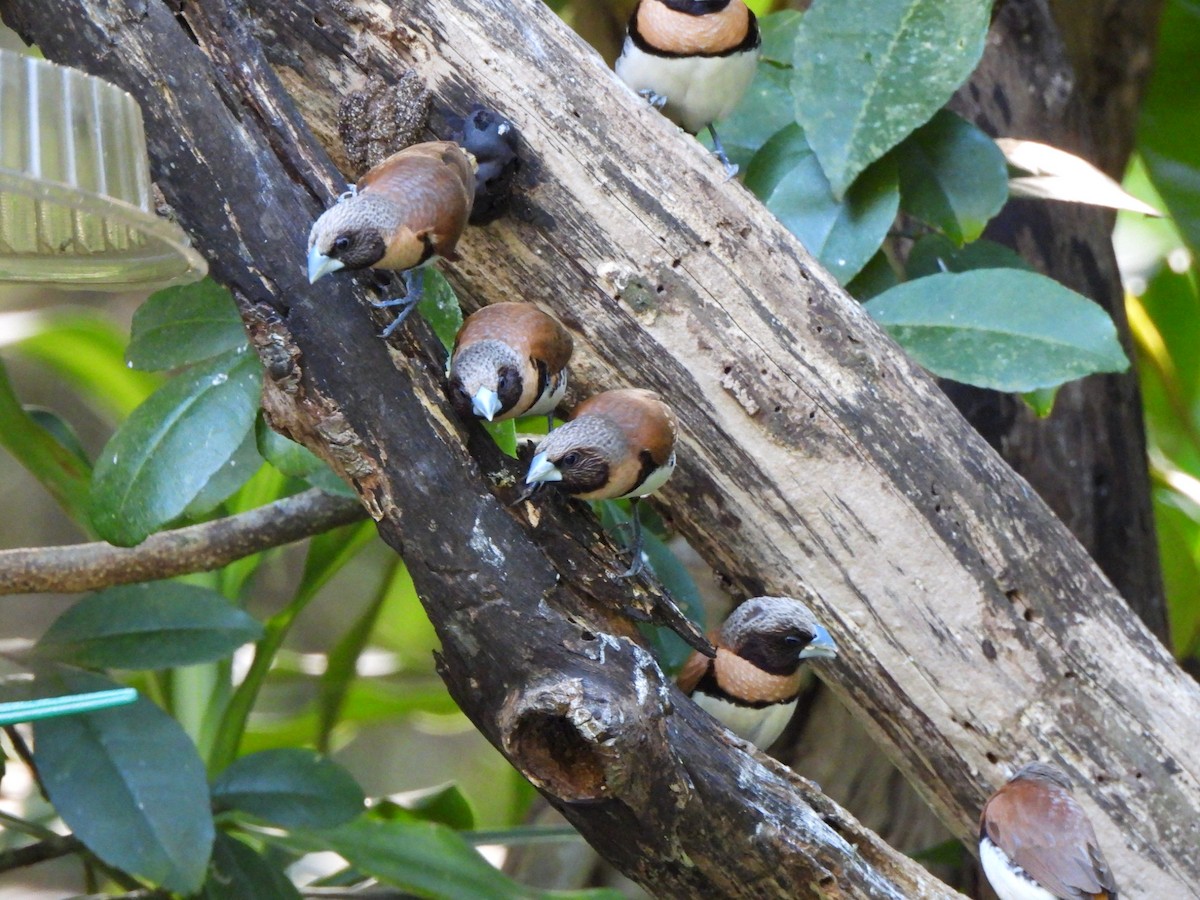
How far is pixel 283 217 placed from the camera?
4.36 feet

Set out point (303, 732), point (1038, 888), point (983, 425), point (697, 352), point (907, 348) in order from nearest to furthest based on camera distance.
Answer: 1. point (1038, 888)
2. point (697, 352)
3. point (907, 348)
4. point (983, 425)
5. point (303, 732)

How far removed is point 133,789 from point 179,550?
1.53ft

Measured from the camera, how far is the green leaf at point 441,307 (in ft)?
5.42

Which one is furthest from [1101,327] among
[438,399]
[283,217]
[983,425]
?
[283,217]

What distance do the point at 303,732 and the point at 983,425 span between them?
182 centimetres

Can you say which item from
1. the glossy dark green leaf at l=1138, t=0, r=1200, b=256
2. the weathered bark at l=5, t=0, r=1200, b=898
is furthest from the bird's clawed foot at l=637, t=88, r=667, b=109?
the glossy dark green leaf at l=1138, t=0, r=1200, b=256

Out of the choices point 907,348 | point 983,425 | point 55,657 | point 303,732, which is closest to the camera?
point 907,348

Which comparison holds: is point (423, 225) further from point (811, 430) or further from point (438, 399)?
point (811, 430)

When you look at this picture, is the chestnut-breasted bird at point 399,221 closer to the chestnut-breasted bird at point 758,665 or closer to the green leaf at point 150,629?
the chestnut-breasted bird at point 758,665

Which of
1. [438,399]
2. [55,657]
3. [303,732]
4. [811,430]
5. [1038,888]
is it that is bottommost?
[303,732]

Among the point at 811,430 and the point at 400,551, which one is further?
the point at 811,430

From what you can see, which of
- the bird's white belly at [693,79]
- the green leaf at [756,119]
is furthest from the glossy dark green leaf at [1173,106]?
the bird's white belly at [693,79]

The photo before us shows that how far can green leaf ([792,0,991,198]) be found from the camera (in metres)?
1.85

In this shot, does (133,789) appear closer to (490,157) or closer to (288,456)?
(288,456)
